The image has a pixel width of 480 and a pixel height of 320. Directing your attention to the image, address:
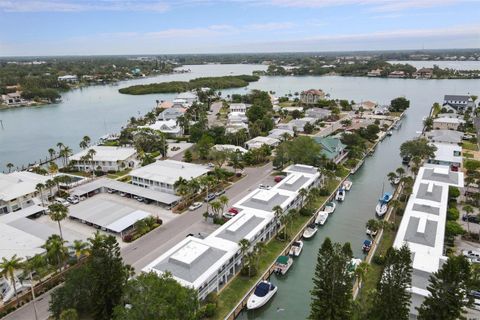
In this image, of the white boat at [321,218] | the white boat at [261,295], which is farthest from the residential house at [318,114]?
the white boat at [261,295]

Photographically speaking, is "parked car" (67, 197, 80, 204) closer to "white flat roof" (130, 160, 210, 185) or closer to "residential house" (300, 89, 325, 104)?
"white flat roof" (130, 160, 210, 185)

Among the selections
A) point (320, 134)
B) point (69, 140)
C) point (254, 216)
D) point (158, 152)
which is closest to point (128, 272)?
point (254, 216)

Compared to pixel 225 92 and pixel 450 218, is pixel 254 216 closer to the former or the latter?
pixel 450 218

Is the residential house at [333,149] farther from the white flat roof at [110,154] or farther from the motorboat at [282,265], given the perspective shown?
the white flat roof at [110,154]

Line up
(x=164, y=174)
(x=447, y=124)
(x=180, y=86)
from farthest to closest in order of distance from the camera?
(x=180, y=86) < (x=447, y=124) < (x=164, y=174)

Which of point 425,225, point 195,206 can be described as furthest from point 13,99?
point 425,225

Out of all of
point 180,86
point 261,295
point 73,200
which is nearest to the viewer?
point 261,295

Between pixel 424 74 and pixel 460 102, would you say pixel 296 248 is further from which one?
pixel 424 74
